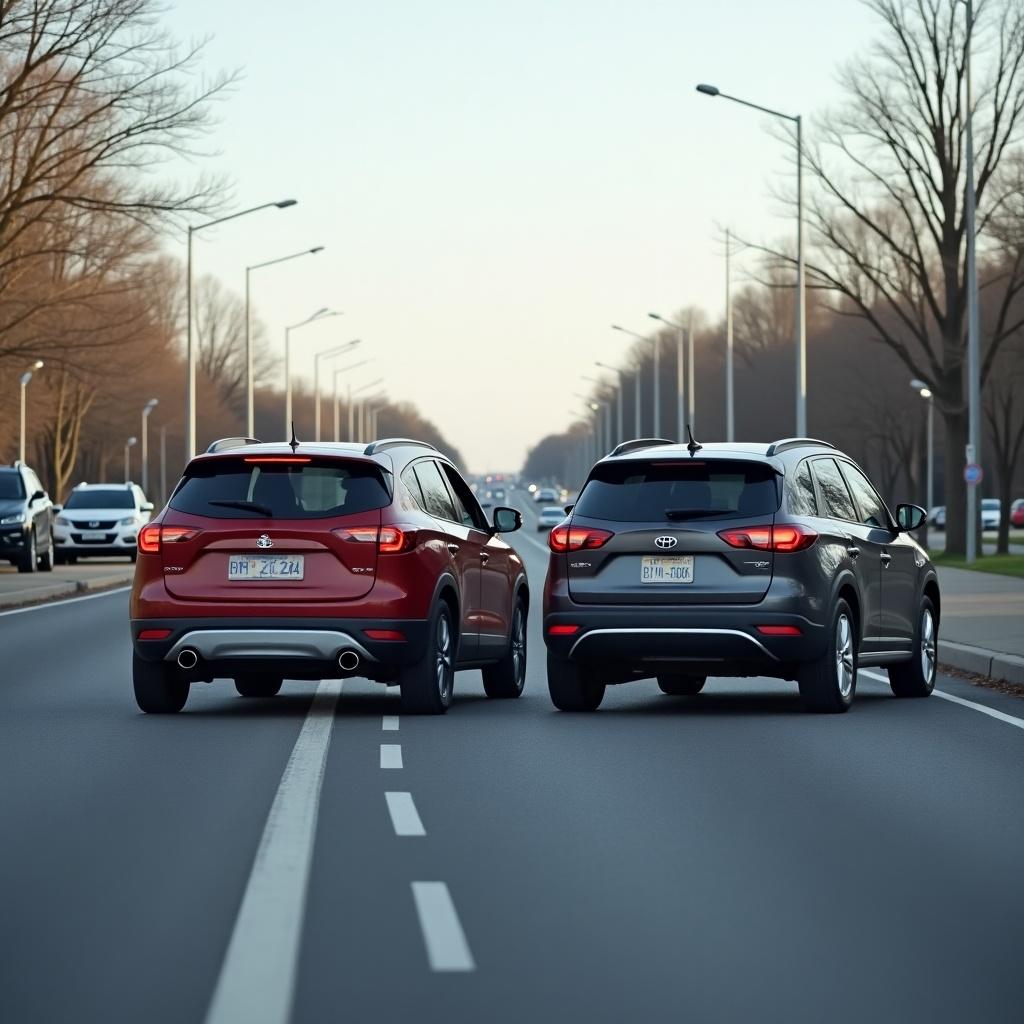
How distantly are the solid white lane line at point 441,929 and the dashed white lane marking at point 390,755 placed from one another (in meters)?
3.61

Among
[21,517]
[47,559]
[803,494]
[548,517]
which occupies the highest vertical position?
[803,494]

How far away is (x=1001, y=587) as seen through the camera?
Result: 105ft

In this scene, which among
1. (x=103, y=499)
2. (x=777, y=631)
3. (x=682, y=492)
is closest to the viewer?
(x=777, y=631)

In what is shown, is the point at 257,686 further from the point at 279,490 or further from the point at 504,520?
the point at 279,490

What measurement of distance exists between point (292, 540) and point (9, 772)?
9.95ft

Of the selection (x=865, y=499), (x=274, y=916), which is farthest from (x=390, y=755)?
(x=865, y=499)

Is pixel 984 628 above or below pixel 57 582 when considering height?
above

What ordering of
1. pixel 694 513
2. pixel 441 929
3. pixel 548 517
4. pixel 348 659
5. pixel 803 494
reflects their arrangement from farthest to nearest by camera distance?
1. pixel 548 517
2. pixel 803 494
3. pixel 694 513
4. pixel 348 659
5. pixel 441 929

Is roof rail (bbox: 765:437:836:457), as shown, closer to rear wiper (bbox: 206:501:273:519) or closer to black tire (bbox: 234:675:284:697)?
rear wiper (bbox: 206:501:273:519)

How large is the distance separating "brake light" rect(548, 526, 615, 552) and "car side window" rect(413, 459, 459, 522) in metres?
0.82

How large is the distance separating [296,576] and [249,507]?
1.83ft

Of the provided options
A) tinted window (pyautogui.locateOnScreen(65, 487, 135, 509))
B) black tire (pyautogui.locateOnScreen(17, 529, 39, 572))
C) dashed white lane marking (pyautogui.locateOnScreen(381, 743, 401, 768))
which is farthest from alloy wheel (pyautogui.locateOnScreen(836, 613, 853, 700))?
tinted window (pyautogui.locateOnScreen(65, 487, 135, 509))

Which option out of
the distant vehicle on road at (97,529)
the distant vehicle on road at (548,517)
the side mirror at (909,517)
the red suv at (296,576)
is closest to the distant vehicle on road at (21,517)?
the distant vehicle on road at (97,529)

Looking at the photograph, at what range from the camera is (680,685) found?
16.3 meters
